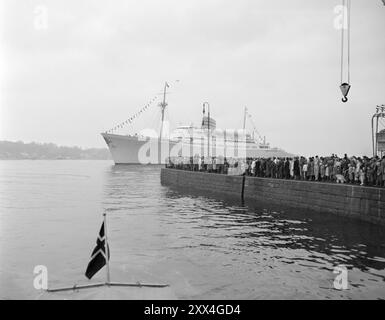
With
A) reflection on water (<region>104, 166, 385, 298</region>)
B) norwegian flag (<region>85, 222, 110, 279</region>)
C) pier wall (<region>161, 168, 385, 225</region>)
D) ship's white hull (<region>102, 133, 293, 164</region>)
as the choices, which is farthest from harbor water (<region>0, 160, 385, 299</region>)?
ship's white hull (<region>102, 133, 293, 164</region>)

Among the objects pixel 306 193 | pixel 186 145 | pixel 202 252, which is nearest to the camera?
pixel 202 252

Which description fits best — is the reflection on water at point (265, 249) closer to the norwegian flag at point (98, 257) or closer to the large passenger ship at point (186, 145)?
the norwegian flag at point (98, 257)

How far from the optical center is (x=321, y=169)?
21.0 metres

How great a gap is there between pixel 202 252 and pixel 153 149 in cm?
7932

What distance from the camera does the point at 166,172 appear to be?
3997 cm

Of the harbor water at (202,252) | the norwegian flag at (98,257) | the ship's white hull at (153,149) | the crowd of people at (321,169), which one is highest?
the ship's white hull at (153,149)

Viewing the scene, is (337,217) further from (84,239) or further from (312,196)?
(84,239)

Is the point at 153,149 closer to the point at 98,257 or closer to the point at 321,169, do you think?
the point at 321,169

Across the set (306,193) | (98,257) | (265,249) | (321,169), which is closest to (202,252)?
(265,249)

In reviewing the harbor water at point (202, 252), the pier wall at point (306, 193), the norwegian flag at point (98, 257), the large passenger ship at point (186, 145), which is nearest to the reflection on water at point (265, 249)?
the harbor water at point (202, 252)

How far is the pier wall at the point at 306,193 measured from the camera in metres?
Result: 16.0

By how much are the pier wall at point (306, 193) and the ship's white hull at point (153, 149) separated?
53.8m
